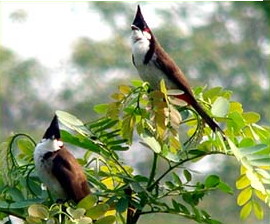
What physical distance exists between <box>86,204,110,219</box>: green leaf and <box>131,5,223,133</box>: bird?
24cm

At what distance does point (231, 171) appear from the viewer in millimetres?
7016

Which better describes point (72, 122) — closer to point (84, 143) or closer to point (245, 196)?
point (84, 143)

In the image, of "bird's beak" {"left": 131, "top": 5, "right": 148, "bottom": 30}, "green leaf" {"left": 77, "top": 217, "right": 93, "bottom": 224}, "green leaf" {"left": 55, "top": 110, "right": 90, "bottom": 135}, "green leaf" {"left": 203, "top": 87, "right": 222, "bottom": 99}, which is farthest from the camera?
"bird's beak" {"left": 131, "top": 5, "right": 148, "bottom": 30}

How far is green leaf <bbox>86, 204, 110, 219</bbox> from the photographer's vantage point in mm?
1316

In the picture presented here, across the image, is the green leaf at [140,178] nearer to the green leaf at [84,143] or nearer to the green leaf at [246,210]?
the green leaf at [84,143]

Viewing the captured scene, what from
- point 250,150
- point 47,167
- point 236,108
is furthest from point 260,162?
point 47,167

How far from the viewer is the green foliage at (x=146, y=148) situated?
1.34 meters

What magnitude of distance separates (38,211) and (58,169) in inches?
9.9

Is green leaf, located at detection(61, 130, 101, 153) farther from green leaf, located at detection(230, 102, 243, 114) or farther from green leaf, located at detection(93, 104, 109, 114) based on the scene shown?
green leaf, located at detection(230, 102, 243, 114)

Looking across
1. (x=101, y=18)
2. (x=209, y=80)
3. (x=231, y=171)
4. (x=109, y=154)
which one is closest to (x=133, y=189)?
(x=109, y=154)

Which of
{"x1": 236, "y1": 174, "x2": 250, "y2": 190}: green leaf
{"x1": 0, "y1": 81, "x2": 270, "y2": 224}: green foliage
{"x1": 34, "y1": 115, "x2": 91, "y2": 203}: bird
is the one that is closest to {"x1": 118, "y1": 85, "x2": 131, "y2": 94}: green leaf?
{"x1": 0, "y1": 81, "x2": 270, "y2": 224}: green foliage

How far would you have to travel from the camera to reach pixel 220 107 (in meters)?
1.40

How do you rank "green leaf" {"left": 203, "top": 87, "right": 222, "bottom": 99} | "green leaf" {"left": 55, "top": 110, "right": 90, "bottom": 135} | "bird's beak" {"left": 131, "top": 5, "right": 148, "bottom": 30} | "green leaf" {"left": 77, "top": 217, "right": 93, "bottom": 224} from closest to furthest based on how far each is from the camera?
"green leaf" {"left": 77, "top": 217, "right": 93, "bottom": 224}, "green leaf" {"left": 55, "top": 110, "right": 90, "bottom": 135}, "green leaf" {"left": 203, "top": 87, "right": 222, "bottom": 99}, "bird's beak" {"left": 131, "top": 5, "right": 148, "bottom": 30}

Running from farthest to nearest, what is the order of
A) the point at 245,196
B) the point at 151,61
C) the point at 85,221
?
the point at 151,61 < the point at 245,196 < the point at 85,221
